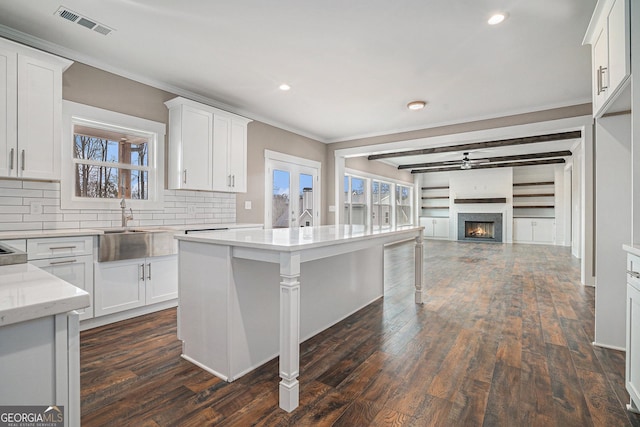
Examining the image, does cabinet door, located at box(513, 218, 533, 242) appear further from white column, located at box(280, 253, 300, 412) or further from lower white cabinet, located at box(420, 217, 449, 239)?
white column, located at box(280, 253, 300, 412)

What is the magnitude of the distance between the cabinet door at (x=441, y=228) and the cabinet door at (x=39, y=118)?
10993 millimetres

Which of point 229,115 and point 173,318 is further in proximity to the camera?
point 229,115

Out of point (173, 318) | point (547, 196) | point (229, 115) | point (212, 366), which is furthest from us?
point (547, 196)

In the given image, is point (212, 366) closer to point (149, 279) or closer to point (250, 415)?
point (250, 415)

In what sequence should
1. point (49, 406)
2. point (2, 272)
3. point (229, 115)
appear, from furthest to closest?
1. point (229, 115)
2. point (2, 272)
3. point (49, 406)

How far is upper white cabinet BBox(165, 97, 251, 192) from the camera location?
360 centimetres

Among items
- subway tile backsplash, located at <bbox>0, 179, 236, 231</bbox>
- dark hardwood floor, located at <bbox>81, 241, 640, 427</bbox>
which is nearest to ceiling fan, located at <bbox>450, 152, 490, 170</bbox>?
dark hardwood floor, located at <bbox>81, 241, 640, 427</bbox>

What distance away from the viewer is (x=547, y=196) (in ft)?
32.2

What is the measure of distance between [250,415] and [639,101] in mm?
2722

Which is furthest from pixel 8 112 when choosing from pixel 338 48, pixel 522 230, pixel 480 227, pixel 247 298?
pixel 522 230

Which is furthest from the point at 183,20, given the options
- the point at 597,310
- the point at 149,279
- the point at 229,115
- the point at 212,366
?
the point at 597,310

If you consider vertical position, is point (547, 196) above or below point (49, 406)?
above

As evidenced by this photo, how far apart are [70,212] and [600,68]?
182 inches

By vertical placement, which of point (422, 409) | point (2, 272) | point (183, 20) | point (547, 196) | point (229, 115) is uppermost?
point (183, 20)
